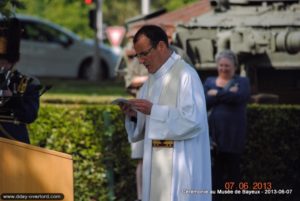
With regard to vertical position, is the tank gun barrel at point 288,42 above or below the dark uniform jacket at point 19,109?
above

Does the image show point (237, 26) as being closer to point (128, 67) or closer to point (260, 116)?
point (128, 67)

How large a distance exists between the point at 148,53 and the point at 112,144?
484 cm

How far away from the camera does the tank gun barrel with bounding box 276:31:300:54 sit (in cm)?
1512

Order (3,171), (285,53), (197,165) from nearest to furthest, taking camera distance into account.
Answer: (3,171) < (197,165) < (285,53)

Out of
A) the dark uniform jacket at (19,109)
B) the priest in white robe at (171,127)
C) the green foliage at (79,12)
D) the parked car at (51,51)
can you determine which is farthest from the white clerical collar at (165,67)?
the green foliage at (79,12)

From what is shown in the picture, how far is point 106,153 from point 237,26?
140 inches

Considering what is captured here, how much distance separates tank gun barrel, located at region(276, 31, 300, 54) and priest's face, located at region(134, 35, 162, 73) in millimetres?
6392

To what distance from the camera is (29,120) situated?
937 cm

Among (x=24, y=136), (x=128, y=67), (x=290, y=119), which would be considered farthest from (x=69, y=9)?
(x=24, y=136)

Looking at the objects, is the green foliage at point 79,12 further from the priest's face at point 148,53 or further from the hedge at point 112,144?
the priest's face at point 148,53

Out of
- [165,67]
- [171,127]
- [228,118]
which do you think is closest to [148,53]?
[165,67]

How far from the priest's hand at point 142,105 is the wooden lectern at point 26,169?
30.7 inches

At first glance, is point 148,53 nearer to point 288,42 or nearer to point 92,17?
point 288,42

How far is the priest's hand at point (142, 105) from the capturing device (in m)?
8.55
